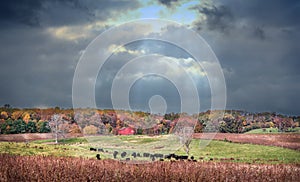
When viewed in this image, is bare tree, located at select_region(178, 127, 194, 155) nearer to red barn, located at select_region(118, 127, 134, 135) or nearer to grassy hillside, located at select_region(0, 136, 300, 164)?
grassy hillside, located at select_region(0, 136, 300, 164)

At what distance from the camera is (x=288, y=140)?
28.1 meters

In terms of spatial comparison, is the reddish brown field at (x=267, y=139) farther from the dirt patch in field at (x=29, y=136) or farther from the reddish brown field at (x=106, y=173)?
the reddish brown field at (x=106, y=173)

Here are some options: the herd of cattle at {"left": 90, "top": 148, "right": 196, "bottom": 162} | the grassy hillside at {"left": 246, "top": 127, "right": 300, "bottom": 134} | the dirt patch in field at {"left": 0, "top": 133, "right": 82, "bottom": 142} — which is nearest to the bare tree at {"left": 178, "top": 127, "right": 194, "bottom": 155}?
the herd of cattle at {"left": 90, "top": 148, "right": 196, "bottom": 162}

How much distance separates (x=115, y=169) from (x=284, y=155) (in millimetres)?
15844

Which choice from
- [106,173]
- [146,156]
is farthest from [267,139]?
[106,173]

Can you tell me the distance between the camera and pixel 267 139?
94.0 feet

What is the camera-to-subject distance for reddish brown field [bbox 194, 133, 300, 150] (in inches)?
1045

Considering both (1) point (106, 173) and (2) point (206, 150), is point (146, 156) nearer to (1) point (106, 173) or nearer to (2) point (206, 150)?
(1) point (106, 173)

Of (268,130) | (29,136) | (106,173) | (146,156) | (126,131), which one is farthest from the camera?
(268,130)

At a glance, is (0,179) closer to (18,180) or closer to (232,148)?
(18,180)

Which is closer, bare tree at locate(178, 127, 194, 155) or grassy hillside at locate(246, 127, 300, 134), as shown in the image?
bare tree at locate(178, 127, 194, 155)

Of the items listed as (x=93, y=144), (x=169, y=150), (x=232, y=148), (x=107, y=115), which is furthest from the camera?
(x=107, y=115)

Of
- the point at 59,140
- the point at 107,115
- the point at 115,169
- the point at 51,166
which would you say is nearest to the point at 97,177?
the point at 115,169

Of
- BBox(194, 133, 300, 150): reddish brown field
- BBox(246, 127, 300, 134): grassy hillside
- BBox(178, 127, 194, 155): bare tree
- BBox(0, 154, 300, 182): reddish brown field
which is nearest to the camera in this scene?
BBox(0, 154, 300, 182): reddish brown field
